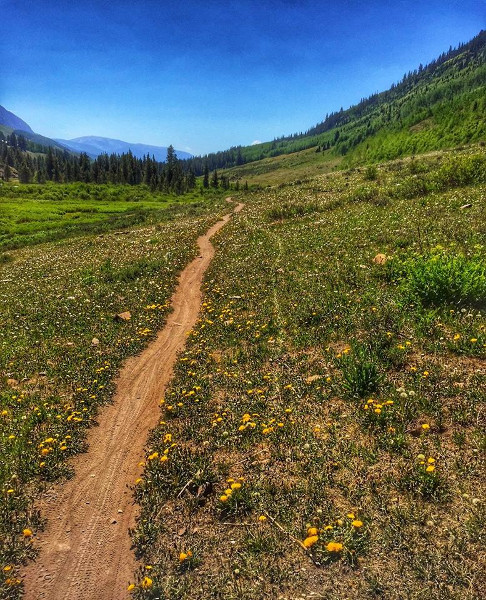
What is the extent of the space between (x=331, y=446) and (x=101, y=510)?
166 inches

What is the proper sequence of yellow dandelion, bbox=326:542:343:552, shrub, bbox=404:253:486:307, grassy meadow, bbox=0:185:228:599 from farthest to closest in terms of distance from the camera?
shrub, bbox=404:253:486:307 → grassy meadow, bbox=0:185:228:599 → yellow dandelion, bbox=326:542:343:552

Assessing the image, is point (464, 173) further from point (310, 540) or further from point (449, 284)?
point (310, 540)

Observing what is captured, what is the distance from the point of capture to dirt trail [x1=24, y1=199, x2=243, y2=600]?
16.5 ft

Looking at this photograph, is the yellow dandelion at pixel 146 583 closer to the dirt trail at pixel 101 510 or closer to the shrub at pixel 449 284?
the dirt trail at pixel 101 510

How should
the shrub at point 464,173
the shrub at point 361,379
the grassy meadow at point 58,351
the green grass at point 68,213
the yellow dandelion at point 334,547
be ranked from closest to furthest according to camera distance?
the yellow dandelion at point 334,547 → the grassy meadow at point 58,351 → the shrub at point 361,379 → the shrub at point 464,173 → the green grass at point 68,213

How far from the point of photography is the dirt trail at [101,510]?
16.5 ft

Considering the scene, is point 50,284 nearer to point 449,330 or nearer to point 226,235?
point 226,235

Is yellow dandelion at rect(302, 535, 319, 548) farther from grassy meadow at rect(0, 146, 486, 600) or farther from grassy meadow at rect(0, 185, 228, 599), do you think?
grassy meadow at rect(0, 185, 228, 599)

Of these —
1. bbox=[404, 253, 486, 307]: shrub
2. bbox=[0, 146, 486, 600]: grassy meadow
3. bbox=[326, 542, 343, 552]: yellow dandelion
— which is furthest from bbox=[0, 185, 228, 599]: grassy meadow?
bbox=[404, 253, 486, 307]: shrub

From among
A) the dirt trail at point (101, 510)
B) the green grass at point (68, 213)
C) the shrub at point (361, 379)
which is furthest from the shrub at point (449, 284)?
the green grass at point (68, 213)

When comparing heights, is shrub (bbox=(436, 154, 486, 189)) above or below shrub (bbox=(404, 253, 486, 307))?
above

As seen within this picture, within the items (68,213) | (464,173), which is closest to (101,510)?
(464,173)

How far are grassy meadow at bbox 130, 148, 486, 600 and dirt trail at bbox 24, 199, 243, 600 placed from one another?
0.35m

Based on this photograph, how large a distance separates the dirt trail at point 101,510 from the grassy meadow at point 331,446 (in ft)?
1.14
